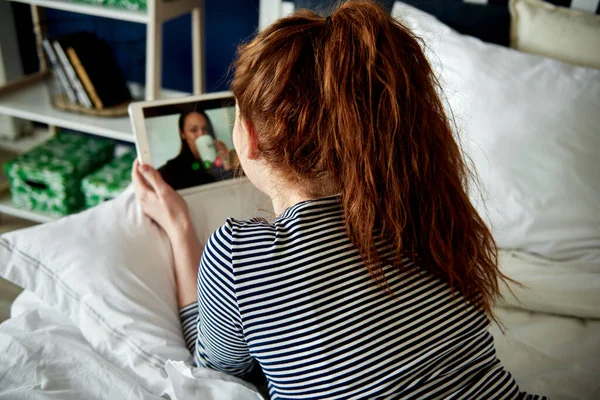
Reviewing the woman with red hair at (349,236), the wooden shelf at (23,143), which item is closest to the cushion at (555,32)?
the woman with red hair at (349,236)

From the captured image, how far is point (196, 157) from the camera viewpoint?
107 cm

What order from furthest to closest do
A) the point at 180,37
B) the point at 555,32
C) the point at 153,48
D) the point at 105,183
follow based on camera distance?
the point at 180,37, the point at 105,183, the point at 153,48, the point at 555,32

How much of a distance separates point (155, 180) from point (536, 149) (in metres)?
0.77

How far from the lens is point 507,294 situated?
1.04 meters

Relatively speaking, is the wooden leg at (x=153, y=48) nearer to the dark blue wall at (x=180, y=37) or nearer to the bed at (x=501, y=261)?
the dark blue wall at (x=180, y=37)

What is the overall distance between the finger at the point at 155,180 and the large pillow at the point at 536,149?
601 millimetres

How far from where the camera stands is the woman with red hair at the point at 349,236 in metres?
0.60

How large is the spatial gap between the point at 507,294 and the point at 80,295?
81 centimetres

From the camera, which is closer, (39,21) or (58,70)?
(58,70)

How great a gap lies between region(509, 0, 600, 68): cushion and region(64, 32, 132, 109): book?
1.22 meters

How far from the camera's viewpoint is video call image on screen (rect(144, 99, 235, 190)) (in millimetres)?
1047

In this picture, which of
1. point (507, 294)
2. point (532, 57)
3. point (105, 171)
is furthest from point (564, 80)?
point (105, 171)

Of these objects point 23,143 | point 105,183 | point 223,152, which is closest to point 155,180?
point 223,152

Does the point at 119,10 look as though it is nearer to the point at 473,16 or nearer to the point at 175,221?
the point at 175,221
